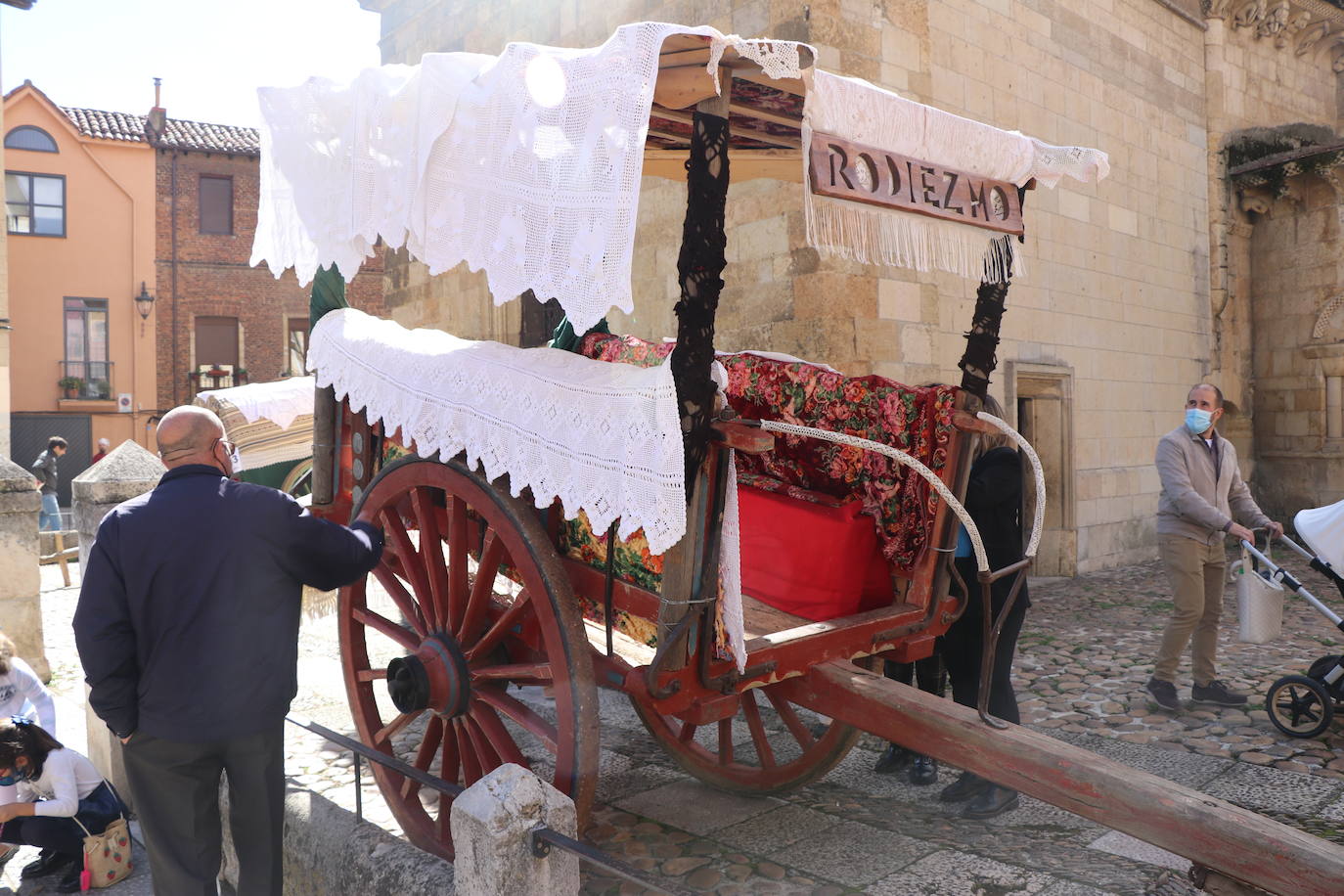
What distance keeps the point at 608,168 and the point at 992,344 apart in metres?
1.73

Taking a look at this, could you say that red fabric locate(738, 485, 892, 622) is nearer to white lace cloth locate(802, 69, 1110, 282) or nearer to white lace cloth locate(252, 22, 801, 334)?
white lace cloth locate(802, 69, 1110, 282)

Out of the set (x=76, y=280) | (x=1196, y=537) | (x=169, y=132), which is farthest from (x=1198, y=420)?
(x=169, y=132)

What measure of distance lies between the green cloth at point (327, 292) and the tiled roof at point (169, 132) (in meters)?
23.1

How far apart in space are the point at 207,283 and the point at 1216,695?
2516cm

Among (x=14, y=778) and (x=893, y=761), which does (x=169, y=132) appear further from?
(x=893, y=761)

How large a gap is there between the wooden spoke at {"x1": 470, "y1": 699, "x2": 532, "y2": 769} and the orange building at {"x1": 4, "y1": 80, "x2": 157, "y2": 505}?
23.9m

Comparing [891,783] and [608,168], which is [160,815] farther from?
[891,783]

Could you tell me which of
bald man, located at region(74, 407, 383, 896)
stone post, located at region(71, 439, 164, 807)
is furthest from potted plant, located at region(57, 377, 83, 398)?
bald man, located at region(74, 407, 383, 896)

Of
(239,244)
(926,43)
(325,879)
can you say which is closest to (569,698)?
(325,879)

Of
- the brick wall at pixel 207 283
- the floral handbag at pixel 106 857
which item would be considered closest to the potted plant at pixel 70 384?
the brick wall at pixel 207 283

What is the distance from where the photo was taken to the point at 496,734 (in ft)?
10.1

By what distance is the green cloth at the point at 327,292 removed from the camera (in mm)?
3863

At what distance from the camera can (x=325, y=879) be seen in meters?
3.00

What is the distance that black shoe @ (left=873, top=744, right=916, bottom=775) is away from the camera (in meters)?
4.36
